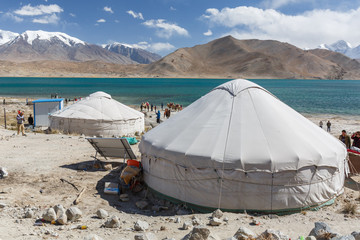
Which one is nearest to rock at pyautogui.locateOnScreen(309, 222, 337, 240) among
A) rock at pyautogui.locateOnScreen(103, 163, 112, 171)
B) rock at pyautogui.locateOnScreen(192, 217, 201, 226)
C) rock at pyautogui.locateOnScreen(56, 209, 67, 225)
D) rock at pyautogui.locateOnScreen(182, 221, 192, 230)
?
rock at pyautogui.locateOnScreen(192, 217, 201, 226)

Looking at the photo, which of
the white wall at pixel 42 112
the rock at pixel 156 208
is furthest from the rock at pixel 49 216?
the white wall at pixel 42 112

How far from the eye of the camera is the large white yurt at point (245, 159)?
7.55m

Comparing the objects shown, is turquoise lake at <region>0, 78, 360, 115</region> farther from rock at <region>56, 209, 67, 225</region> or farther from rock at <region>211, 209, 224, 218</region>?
rock at <region>56, 209, 67, 225</region>

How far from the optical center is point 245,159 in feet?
24.7

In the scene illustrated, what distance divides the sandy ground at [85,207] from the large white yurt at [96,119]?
6.47 metres

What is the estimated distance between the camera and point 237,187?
7613 millimetres

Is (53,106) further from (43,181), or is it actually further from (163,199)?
(163,199)

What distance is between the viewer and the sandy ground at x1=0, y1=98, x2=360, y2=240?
6484mm

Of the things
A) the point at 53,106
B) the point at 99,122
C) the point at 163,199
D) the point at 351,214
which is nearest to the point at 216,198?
the point at 163,199

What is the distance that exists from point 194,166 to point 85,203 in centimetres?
316

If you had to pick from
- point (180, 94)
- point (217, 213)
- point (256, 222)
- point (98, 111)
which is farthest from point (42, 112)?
point (180, 94)

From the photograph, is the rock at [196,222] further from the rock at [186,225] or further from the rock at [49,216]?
the rock at [49,216]

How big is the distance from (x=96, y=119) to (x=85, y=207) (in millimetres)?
11785

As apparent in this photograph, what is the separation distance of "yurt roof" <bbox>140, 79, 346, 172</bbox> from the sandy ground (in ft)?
4.11
